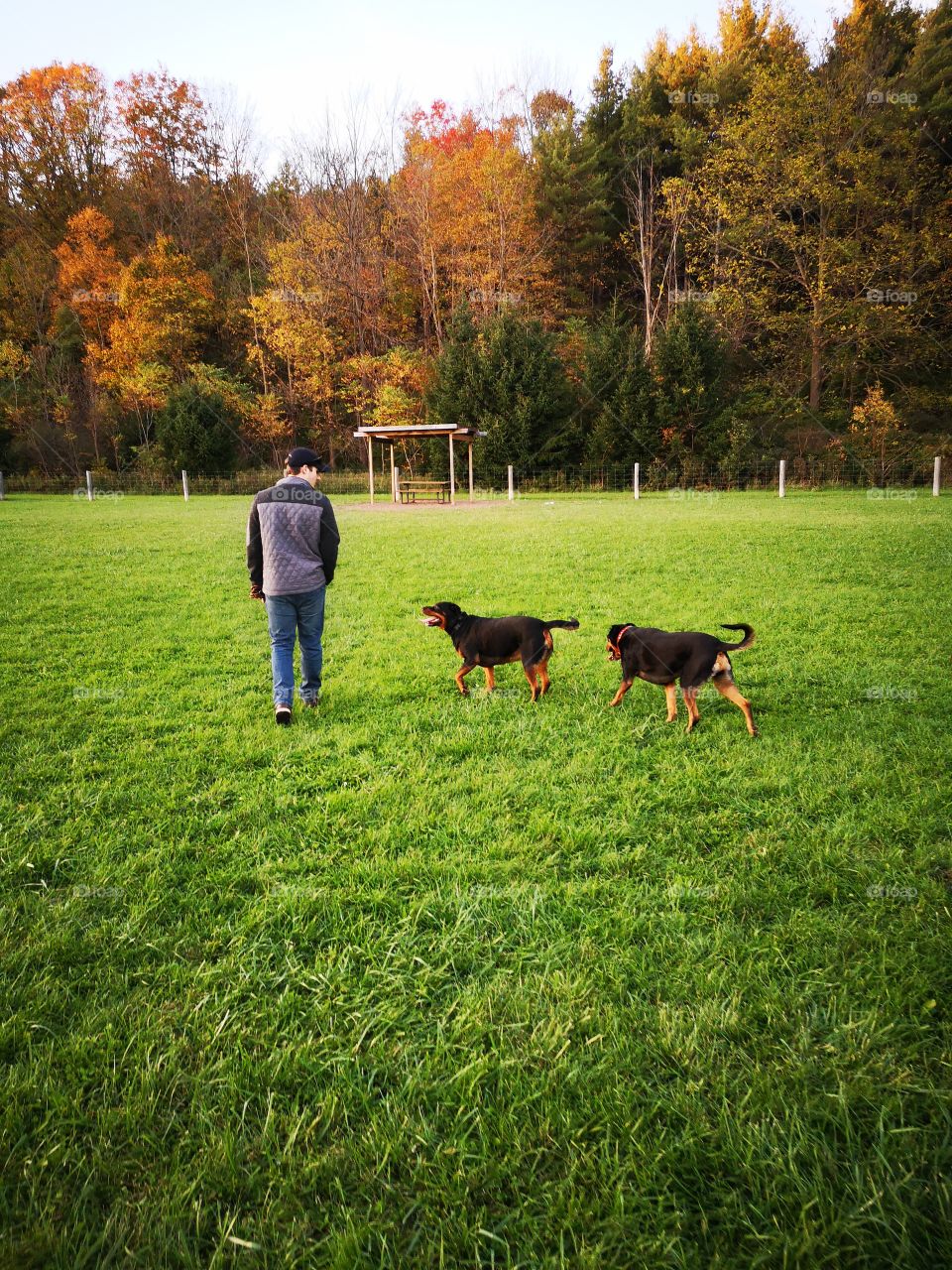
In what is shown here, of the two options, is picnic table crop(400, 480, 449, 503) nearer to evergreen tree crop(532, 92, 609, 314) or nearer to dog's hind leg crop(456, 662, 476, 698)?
evergreen tree crop(532, 92, 609, 314)

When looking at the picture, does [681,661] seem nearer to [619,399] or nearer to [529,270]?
[619,399]

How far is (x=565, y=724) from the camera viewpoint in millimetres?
4426

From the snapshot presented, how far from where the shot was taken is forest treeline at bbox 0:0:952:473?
27156mm

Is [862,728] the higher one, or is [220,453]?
[220,453]

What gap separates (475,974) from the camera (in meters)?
2.29

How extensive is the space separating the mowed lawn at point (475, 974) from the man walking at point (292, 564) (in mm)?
341

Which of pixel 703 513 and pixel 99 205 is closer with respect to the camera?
pixel 703 513

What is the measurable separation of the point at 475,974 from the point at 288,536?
326cm

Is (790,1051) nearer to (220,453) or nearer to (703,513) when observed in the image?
(703,513)

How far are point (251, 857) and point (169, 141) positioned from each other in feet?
155

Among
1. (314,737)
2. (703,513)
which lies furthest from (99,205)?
(314,737)

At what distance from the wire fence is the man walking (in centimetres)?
1939

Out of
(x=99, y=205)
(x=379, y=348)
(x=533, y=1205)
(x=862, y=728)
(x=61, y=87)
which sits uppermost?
(x=61, y=87)

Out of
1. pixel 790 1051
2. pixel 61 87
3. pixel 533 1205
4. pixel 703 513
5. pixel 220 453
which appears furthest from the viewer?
pixel 61 87
